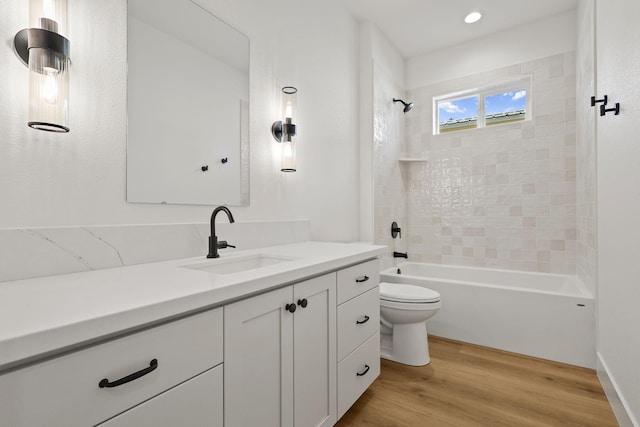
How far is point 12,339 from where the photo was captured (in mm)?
478

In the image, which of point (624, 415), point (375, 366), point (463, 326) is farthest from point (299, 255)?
point (463, 326)

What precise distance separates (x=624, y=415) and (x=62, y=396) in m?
2.14

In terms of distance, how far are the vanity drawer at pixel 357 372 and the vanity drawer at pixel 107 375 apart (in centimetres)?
80

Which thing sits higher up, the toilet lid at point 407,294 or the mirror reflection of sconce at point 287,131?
the mirror reflection of sconce at point 287,131

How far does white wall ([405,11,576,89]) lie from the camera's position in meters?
2.81

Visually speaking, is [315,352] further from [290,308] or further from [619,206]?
[619,206]

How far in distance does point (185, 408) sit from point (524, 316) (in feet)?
8.09

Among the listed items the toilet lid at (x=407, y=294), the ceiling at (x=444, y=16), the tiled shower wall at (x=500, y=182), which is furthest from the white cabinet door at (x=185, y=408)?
the tiled shower wall at (x=500, y=182)

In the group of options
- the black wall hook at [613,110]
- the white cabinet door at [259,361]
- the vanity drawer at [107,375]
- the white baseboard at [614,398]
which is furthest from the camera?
the black wall hook at [613,110]

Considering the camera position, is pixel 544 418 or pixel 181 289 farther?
pixel 544 418

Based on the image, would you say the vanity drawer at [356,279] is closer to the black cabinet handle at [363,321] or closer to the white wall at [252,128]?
the black cabinet handle at [363,321]

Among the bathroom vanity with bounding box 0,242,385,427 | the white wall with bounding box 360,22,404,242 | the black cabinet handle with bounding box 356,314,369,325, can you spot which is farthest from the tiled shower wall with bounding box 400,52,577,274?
the bathroom vanity with bounding box 0,242,385,427

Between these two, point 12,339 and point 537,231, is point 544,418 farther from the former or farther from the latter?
point 12,339

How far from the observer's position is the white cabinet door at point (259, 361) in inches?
34.7
